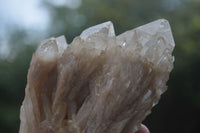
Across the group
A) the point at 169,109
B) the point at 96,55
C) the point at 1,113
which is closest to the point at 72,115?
the point at 96,55

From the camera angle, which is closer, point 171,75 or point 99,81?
point 99,81

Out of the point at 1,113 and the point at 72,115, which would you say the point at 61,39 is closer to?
the point at 72,115

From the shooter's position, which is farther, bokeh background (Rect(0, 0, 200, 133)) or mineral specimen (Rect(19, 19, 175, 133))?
bokeh background (Rect(0, 0, 200, 133))

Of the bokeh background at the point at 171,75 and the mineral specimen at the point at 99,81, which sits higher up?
the mineral specimen at the point at 99,81

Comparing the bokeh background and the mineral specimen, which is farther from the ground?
the mineral specimen

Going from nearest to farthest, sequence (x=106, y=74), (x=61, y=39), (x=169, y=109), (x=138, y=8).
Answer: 1. (x=106, y=74)
2. (x=61, y=39)
3. (x=169, y=109)
4. (x=138, y=8)

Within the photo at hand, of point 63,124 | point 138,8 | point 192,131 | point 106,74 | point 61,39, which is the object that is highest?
point 61,39

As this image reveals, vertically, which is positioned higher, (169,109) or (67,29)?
(67,29)

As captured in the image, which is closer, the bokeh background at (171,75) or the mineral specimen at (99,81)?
the mineral specimen at (99,81)
